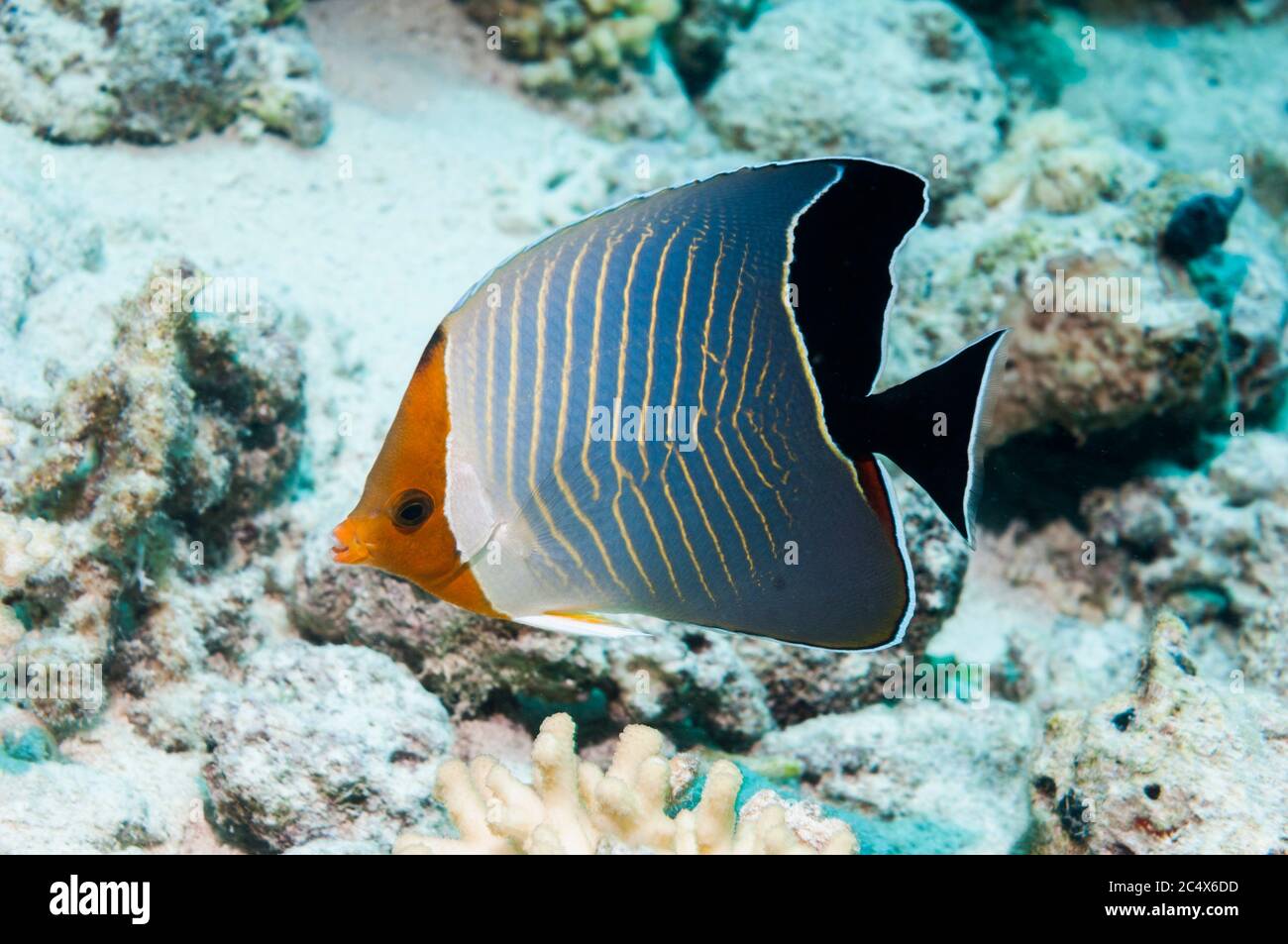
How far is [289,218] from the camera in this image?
4.71 metres

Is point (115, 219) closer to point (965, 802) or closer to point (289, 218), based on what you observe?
point (289, 218)

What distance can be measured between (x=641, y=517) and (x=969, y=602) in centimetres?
332

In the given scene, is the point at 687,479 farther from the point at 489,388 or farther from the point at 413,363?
the point at 413,363

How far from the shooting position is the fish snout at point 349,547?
1.54 metres

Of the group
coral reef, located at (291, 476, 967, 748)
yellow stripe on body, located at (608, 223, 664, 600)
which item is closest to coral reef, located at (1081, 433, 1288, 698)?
coral reef, located at (291, 476, 967, 748)

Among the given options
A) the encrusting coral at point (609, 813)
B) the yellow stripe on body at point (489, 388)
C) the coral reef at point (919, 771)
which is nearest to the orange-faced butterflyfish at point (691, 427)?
the yellow stripe on body at point (489, 388)

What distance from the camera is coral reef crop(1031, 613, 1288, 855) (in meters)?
2.20

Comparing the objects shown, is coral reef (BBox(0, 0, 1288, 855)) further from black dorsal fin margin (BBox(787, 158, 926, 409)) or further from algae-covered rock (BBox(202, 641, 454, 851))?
black dorsal fin margin (BBox(787, 158, 926, 409))

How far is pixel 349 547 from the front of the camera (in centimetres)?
155

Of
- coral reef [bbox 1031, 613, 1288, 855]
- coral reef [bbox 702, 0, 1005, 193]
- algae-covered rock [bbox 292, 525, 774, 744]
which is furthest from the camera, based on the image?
coral reef [bbox 702, 0, 1005, 193]

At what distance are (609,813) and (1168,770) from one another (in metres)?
1.40

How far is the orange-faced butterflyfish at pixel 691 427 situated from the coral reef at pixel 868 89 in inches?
169

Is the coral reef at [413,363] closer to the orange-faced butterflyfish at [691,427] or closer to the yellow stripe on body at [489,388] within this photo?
the orange-faced butterflyfish at [691,427]

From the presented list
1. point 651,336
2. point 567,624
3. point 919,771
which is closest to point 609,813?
point 567,624
